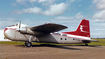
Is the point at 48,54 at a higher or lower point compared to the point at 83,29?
lower

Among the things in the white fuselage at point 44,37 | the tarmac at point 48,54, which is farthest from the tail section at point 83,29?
the tarmac at point 48,54

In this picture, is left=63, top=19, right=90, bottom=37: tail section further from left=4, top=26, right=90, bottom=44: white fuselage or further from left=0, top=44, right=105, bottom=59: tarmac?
left=0, top=44, right=105, bottom=59: tarmac

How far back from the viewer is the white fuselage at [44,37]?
16.0 m

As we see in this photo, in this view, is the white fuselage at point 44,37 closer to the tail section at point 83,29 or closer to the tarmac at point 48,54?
the tail section at point 83,29

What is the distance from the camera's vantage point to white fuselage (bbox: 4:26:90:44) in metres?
16.0

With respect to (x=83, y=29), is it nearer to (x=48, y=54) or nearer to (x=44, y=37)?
(x=44, y=37)

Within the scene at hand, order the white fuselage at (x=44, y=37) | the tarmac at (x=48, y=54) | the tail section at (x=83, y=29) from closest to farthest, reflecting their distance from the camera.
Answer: the tarmac at (x=48, y=54), the white fuselage at (x=44, y=37), the tail section at (x=83, y=29)

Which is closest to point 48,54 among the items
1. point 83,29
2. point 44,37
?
point 44,37

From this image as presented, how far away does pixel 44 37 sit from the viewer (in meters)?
17.0

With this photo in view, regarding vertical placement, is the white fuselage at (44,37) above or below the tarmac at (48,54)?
above

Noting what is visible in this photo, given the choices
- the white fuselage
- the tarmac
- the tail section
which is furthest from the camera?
the tail section

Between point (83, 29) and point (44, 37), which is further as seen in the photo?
point (83, 29)

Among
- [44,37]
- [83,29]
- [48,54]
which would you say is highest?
[83,29]

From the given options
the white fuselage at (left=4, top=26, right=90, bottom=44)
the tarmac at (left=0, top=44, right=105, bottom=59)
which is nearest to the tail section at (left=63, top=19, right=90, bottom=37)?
the white fuselage at (left=4, top=26, right=90, bottom=44)
